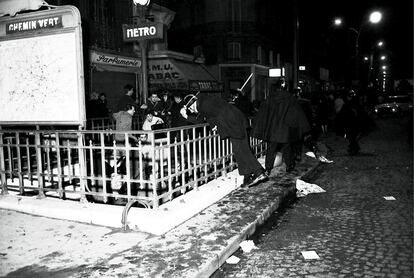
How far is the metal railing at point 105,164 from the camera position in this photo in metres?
5.51

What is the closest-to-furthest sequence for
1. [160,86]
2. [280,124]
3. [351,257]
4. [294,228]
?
1. [351,257]
2. [294,228]
3. [280,124]
4. [160,86]

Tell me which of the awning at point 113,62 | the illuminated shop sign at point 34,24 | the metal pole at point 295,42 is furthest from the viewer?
the awning at point 113,62

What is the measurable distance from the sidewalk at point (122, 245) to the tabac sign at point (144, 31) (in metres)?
3.85

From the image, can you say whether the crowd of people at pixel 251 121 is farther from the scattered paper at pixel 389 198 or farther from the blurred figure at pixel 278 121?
the scattered paper at pixel 389 198

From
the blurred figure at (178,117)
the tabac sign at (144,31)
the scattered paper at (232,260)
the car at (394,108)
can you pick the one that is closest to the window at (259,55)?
the car at (394,108)

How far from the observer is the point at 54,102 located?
19.6ft

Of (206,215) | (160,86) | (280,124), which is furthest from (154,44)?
(206,215)

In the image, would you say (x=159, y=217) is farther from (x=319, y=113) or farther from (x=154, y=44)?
(x=154, y=44)

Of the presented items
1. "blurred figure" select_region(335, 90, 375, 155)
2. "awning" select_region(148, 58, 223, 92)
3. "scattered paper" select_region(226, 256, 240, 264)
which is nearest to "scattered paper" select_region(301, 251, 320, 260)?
"scattered paper" select_region(226, 256, 240, 264)

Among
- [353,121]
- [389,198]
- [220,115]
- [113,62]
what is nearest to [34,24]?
[220,115]

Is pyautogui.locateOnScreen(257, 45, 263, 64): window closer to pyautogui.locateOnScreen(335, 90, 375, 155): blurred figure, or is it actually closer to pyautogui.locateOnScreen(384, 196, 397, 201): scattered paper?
pyautogui.locateOnScreen(335, 90, 375, 155): blurred figure

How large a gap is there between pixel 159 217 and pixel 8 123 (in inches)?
129

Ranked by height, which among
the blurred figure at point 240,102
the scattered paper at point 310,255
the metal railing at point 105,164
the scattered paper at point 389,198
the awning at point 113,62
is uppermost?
the awning at point 113,62

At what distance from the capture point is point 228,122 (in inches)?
258
